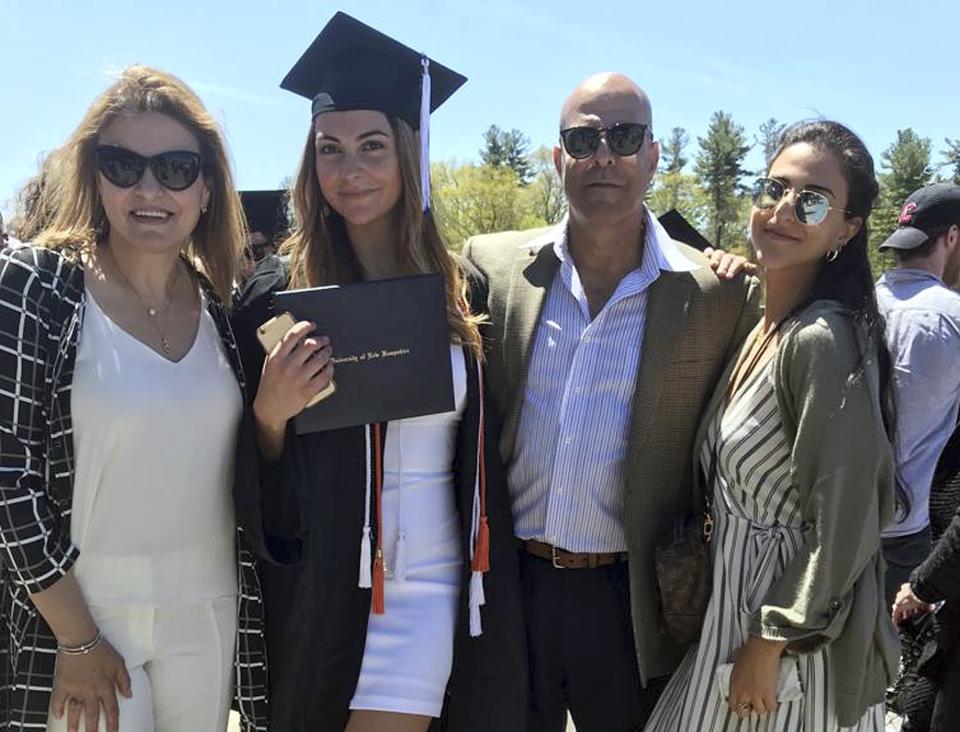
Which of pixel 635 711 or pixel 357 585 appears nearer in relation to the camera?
pixel 357 585

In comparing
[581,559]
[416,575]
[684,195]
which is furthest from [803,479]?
[684,195]

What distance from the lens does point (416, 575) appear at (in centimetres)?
241

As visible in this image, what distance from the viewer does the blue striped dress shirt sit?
8.32 feet

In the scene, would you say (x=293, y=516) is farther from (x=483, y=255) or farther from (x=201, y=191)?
(x=483, y=255)

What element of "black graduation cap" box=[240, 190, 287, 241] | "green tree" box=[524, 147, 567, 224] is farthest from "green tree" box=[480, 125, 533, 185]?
"black graduation cap" box=[240, 190, 287, 241]

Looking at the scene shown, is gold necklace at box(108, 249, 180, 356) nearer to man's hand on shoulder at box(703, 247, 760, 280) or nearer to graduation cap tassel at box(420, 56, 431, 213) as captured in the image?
graduation cap tassel at box(420, 56, 431, 213)

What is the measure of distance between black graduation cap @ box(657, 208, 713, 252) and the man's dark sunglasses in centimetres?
54

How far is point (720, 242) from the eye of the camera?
5862 cm

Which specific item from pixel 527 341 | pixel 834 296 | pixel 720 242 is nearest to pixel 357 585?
pixel 527 341

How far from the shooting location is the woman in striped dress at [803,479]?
6.87ft

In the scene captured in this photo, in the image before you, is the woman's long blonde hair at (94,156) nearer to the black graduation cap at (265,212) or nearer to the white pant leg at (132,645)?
the white pant leg at (132,645)

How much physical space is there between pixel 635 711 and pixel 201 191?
6.53 ft

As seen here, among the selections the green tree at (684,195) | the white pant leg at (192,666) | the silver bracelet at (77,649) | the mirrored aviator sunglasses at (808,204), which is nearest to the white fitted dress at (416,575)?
the white pant leg at (192,666)

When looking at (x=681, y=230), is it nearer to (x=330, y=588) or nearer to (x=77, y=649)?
(x=330, y=588)
